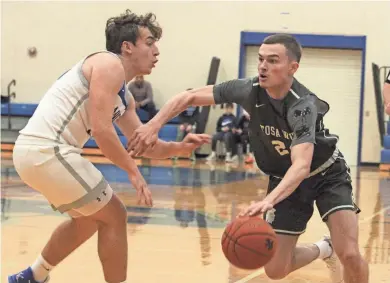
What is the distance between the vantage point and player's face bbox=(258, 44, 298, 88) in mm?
4465

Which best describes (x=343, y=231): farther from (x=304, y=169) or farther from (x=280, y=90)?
(x=280, y=90)

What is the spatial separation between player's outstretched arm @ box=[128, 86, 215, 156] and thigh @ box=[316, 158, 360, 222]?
93 cm

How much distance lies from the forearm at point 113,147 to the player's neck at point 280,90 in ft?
3.43

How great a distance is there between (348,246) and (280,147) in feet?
2.52

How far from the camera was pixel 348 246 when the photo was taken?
4.46 m

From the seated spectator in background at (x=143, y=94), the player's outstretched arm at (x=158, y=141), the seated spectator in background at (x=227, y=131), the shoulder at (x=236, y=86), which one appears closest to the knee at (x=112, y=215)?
the player's outstretched arm at (x=158, y=141)

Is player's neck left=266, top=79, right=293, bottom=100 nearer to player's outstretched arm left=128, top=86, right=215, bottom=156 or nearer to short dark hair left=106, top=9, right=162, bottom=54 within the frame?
player's outstretched arm left=128, top=86, right=215, bottom=156

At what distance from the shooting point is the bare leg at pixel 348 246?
4.46 meters

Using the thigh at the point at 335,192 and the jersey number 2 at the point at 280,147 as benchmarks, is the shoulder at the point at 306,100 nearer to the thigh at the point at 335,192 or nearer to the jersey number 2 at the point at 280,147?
the jersey number 2 at the point at 280,147

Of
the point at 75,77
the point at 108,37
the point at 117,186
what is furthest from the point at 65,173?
the point at 117,186

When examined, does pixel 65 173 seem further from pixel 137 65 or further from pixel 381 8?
pixel 381 8

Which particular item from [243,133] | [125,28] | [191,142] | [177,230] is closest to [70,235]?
[191,142]

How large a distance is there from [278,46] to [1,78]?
59.7 feet

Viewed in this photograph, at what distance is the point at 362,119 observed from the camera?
2009 cm
